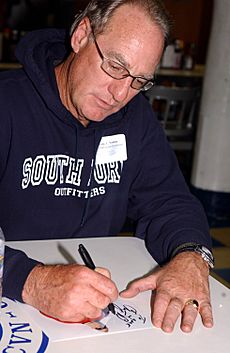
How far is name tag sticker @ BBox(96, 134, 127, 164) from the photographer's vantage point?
1.88 metres

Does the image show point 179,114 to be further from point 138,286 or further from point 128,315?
point 128,315

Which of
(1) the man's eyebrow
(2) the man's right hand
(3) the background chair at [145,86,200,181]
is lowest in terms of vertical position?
(3) the background chair at [145,86,200,181]

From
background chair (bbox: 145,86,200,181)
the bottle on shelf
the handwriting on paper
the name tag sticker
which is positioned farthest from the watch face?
the bottle on shelf

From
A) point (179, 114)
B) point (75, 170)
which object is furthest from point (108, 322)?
point (179, 114)

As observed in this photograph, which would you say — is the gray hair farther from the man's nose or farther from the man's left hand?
the man's left hand

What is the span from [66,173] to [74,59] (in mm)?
344

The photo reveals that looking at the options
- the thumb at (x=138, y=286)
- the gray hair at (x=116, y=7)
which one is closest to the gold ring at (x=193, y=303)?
the thumb at (x=138, y=286)

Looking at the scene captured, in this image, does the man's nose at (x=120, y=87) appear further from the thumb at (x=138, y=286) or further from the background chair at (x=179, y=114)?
the background chair at (x=179, y=114)

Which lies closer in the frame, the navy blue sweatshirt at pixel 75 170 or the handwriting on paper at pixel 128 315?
the handwriting on paper at pixel 128 315

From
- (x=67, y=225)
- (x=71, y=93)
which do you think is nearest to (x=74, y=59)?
(x=71, y=93)

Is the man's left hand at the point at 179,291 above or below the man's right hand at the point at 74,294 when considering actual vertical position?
below

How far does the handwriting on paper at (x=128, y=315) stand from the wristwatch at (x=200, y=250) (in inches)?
12.8

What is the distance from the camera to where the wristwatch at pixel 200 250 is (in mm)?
1616

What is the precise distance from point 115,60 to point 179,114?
11.8 ft
